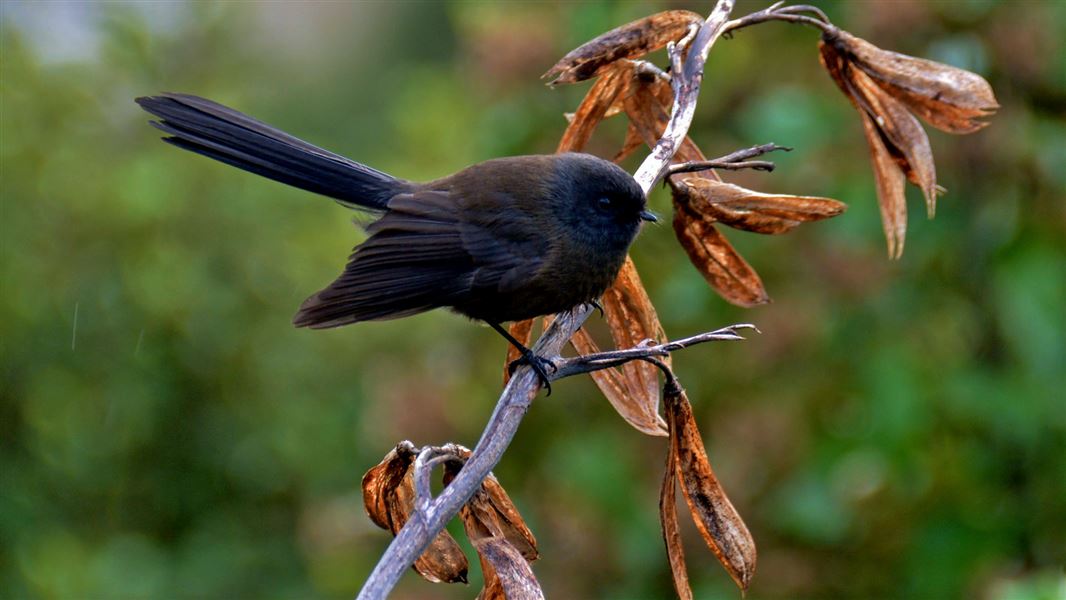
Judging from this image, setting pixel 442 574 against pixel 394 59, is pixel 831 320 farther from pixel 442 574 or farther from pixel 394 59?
pixel 394 59

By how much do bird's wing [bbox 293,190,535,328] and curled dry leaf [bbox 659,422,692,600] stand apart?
75 cm

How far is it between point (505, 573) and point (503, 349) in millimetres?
2994

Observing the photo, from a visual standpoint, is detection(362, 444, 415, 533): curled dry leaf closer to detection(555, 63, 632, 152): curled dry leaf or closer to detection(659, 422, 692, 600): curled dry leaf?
detection(659, 422, 692, 600): curled dry leaf

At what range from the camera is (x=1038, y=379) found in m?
3.87

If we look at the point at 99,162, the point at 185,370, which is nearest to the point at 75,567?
the point at 185,370

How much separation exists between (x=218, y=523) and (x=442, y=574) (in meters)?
3.82

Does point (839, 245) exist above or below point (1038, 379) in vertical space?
above

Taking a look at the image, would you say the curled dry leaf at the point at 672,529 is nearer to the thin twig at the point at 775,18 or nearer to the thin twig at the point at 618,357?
the thin twig at the point at 618,357

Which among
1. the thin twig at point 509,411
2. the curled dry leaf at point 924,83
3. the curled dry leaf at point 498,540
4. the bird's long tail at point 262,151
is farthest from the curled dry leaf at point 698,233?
the bird's long tail at point 262,151

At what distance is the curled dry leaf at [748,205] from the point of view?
233cm

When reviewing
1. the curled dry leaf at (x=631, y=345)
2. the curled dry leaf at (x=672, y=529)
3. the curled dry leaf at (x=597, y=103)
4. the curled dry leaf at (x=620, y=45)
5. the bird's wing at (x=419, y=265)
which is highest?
the curled dry leaf at (x=620, y=45)

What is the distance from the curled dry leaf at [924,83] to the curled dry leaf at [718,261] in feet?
1.56

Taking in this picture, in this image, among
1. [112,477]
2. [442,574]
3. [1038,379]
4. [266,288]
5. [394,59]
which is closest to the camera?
[442,574]

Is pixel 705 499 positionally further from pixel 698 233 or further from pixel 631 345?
pixel 698 233
